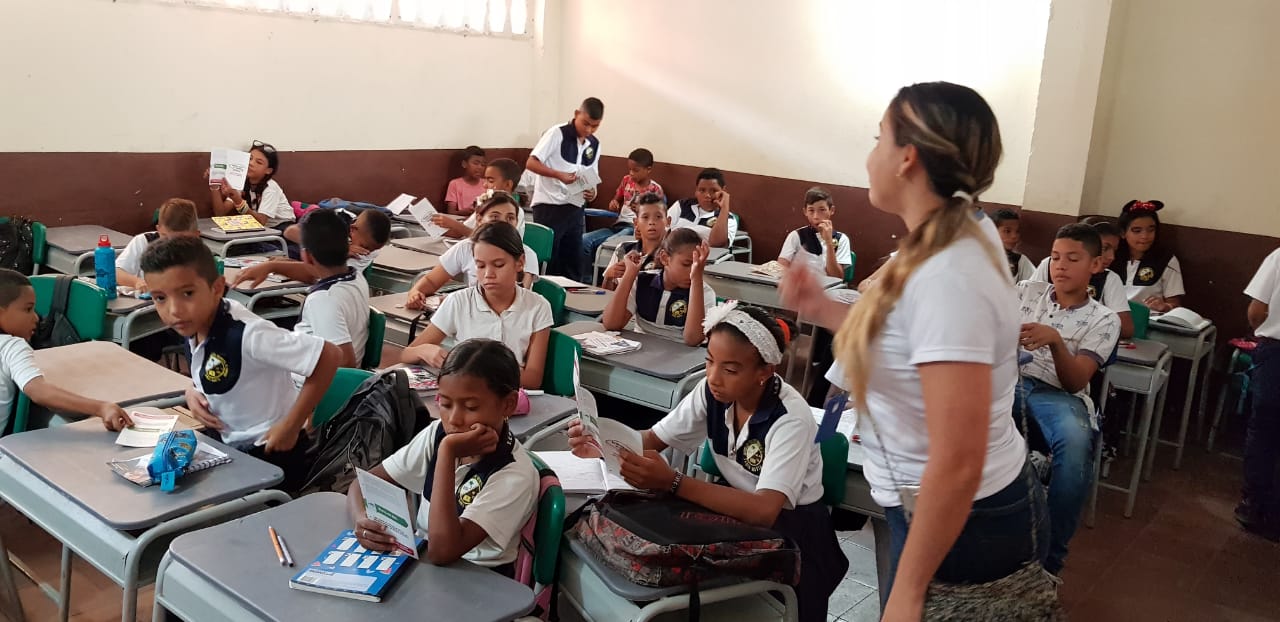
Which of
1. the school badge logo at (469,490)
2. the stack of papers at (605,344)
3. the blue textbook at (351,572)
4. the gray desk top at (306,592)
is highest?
the stack of papers at (605,344)

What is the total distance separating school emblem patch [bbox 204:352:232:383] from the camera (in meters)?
2.46

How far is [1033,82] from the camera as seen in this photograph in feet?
18.7

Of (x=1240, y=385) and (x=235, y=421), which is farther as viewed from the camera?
(x=1240, y=385)

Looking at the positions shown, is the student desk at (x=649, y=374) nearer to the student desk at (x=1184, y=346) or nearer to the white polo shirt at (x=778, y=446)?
the white polo shirt at (x=778, y=446)

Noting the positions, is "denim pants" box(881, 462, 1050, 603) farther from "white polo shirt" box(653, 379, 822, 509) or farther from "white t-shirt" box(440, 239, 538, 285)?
"white t-shirt" box(440, 239, 538, 285)

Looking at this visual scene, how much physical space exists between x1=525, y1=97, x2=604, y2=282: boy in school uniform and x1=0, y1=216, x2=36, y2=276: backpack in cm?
296

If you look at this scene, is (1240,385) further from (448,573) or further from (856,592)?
(448,573)

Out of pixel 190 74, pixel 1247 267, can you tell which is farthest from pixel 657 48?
pixel 1247 267

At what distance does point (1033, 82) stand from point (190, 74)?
208 inches

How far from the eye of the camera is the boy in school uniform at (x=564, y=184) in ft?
21.0

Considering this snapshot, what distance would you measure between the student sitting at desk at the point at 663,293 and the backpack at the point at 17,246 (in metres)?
3.06

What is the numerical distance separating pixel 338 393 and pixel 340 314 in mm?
551

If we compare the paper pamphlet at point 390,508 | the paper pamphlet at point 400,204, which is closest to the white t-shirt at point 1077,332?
the paper pamphlet at point 390,508

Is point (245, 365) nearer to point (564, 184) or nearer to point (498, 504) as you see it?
point (498, 504)
